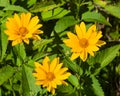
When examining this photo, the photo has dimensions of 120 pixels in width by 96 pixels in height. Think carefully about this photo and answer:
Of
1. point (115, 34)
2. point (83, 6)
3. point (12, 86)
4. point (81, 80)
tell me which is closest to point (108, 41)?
point (115, 34)

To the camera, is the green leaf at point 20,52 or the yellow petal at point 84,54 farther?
the green leaf at point 20,52

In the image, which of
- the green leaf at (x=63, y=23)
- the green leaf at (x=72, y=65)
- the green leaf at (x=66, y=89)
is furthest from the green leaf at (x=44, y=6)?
the green leaf at (x=66, y=89)

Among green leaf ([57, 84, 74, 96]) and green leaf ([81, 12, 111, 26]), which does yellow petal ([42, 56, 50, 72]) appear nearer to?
green leaf ([57, 84, 74, 96])

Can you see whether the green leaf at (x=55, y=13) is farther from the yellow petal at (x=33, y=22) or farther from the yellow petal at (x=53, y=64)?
the yellow petal at (x=53, y=64)

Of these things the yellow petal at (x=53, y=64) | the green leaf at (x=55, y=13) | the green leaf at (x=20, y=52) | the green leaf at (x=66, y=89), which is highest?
the green leaf at (x=55, y=13)

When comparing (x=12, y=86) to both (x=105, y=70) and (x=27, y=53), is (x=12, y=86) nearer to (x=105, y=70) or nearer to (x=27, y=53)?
(x=27, y=53)

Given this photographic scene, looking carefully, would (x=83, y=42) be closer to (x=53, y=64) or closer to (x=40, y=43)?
(x=53, y=64)

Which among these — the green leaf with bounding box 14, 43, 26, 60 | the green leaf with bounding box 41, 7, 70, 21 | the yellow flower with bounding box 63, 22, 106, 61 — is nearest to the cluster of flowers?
the yellow flower with bounding box 63, 22, 106, 61
